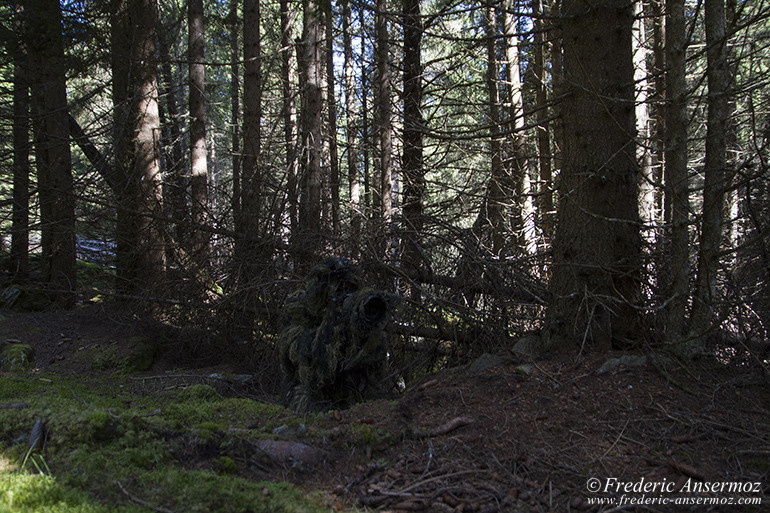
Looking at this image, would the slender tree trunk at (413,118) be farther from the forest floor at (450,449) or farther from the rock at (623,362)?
the forest floor at (450,449)

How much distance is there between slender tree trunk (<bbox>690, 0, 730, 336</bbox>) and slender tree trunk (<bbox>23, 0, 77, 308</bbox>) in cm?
906

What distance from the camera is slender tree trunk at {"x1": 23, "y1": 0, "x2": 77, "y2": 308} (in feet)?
28.3

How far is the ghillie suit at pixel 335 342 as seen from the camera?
4258mm

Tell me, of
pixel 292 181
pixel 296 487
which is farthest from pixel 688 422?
pixel 292 181

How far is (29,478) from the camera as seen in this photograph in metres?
2.39

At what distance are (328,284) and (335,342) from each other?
55 cm

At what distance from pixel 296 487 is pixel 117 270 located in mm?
7707

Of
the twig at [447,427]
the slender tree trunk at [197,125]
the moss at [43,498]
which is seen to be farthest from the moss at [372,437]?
the slender tree trunk at [197,125]

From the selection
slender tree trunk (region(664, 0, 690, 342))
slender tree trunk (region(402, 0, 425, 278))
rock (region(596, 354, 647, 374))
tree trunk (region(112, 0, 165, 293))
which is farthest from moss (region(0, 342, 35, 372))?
slender tree trunk (region(664, 0, 690, 342))

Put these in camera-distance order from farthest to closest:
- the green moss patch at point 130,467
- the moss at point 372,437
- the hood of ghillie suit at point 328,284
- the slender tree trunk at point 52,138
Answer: the slender tree trunk at point 52,138 → the hood of ghillie suit at point 328,284 → the moss at point 372,437 → the green moss patch at point 130,467

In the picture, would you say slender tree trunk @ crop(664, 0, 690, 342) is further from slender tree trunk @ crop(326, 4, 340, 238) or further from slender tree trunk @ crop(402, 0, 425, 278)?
slender tree trunk @ crop(402, 0, 425, 278)

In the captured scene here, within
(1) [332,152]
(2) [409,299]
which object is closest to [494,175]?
(2) [409,299]

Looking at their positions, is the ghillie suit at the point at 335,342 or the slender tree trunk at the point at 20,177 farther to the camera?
the slender tree trunk at the point at 20,177

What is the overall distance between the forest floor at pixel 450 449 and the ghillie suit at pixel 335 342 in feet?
1.44
